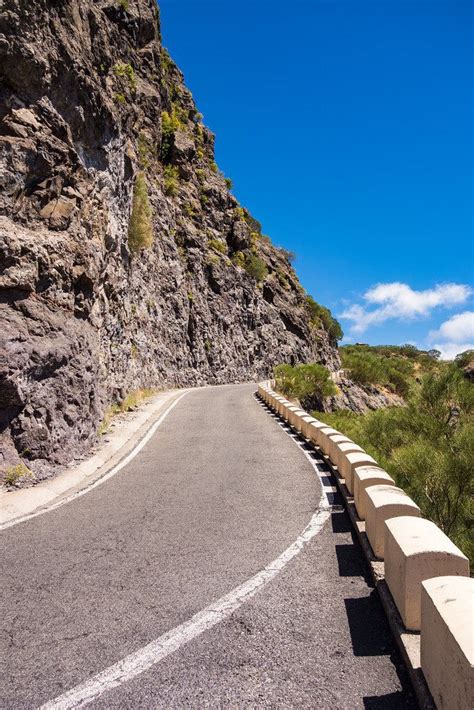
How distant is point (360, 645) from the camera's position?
3.62 metres

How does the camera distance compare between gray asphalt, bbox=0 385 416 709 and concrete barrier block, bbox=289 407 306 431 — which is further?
concrete barrier block, bbox=289 407 306 431

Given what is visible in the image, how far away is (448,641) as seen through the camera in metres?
2.62

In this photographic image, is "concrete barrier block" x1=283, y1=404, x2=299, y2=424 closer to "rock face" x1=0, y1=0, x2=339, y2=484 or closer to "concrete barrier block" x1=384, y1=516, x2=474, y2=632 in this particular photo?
"rock face" x1=0, y1=0, x2=339, y2=484

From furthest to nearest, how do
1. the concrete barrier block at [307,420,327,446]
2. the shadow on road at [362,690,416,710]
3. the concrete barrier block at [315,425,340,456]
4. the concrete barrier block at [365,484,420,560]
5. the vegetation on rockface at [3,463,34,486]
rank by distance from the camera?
the concrete barrier block at [307,420,327,446], the concrete barrier block at [315,425,340,456], the vegetation on rockface at [3,463,34,486], the concrete barrier block at [365,484,420,560], the shadow on road at [362,690,416,710]

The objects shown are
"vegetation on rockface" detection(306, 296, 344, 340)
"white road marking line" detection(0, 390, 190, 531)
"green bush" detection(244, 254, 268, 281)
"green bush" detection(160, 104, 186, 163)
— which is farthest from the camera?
"vegetation on rockface" detection(306, 296, 344, 340)

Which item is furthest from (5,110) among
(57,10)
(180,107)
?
(180,107)

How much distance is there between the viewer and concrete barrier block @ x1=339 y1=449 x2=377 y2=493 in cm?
750

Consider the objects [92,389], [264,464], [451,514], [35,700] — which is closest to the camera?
[35,700]

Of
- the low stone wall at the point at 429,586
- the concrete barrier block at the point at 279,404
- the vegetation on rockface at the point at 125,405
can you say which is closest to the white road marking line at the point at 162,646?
the low stone wall at the point at 429,586

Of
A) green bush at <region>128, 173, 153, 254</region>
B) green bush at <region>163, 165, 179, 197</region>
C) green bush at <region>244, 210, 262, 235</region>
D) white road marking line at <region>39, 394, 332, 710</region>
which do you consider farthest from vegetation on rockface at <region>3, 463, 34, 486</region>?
green bush at <region>244, 210, 262, 235</region>

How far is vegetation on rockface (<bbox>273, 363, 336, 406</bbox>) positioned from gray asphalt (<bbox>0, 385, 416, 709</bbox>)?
→ 24.6 m

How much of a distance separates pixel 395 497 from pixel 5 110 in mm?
11205

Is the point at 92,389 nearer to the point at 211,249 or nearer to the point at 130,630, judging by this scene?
the point at 130,630

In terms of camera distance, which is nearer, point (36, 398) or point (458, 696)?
point (458, 696)
